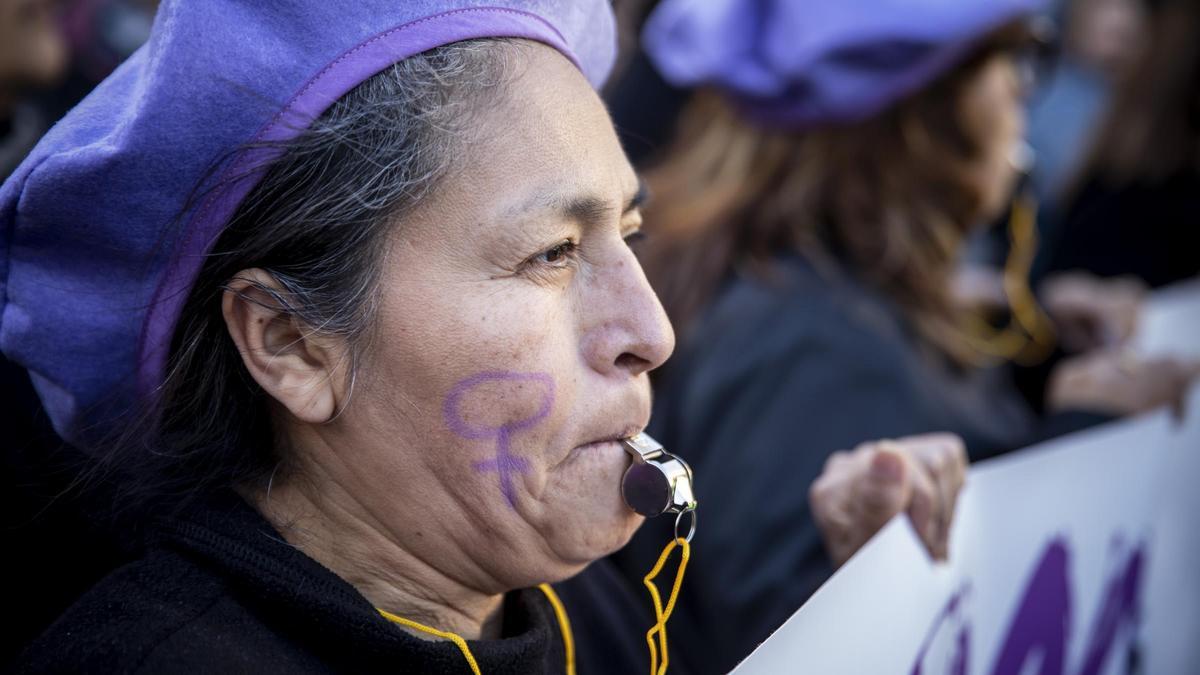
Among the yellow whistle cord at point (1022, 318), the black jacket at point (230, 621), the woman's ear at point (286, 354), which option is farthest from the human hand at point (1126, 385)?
the woman's ear at point (286, 354)

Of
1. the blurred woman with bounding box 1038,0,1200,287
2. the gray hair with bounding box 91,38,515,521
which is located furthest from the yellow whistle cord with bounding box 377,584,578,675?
the blurred woman with bounding box 1038,0,1200,287

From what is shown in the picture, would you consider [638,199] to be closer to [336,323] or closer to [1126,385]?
[336,323]

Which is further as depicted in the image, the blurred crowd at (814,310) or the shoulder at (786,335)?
the shoulder at (786,335)

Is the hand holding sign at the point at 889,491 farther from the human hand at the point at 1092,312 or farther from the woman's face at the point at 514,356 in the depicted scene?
the human hand at the point at 1092,312

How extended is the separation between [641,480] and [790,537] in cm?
89

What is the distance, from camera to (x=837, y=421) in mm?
2113

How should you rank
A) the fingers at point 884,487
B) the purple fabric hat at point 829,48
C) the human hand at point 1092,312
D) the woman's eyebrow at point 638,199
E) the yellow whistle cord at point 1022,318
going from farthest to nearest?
1. the yellow whistle cord at point 1022,318
2. the human hand at point 1092,312
3. the purple fabric hat at point 829,48
4. the fingers at point 884,487
5. the woman's eyebrow at point 638,199

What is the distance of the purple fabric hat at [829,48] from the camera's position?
7.87 ft

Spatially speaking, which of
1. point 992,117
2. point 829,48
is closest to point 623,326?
point 829,48

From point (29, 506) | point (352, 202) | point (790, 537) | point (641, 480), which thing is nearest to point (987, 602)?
point (790, 537)

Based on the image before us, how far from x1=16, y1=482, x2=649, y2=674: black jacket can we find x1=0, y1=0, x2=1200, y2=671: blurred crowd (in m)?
0.35

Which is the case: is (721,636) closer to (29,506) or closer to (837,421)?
(837,421)

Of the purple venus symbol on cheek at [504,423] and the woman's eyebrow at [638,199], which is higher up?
the woman's eyebrow at [638,199]

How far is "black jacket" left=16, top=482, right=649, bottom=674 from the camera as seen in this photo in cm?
105
